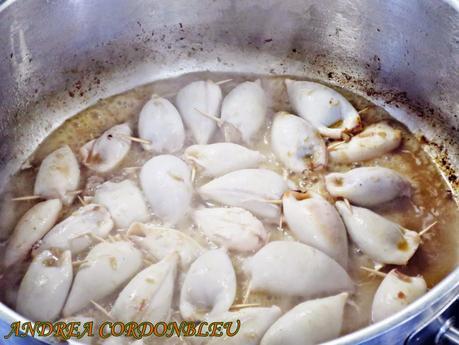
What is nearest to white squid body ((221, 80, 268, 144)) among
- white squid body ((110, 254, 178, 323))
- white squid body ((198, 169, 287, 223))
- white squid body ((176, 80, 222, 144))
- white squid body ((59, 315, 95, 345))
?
white squid body ((176, 80, 222, 144))

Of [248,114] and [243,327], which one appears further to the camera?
[248,114]

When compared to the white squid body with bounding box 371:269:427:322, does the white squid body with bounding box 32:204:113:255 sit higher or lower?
higher

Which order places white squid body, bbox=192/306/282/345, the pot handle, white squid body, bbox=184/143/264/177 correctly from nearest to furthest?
1. the pot handle
2. white squid body, bbox=192/306/282/345
3. white squid body, bbox=184/143/264/177

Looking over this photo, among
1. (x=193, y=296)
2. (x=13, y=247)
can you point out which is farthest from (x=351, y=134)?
(x=13, y=247)

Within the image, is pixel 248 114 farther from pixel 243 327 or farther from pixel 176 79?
pixel 243 327

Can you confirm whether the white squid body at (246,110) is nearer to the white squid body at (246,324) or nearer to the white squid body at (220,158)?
the white squid body at (220,158)

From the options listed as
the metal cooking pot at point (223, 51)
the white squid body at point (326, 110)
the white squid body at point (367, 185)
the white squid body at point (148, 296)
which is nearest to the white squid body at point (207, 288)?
the white squid body at point (148, 296)

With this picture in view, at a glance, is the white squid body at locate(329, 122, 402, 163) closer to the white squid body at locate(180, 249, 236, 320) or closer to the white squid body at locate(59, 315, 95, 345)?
the white squid body at locate(180, 249, 236, 320)
